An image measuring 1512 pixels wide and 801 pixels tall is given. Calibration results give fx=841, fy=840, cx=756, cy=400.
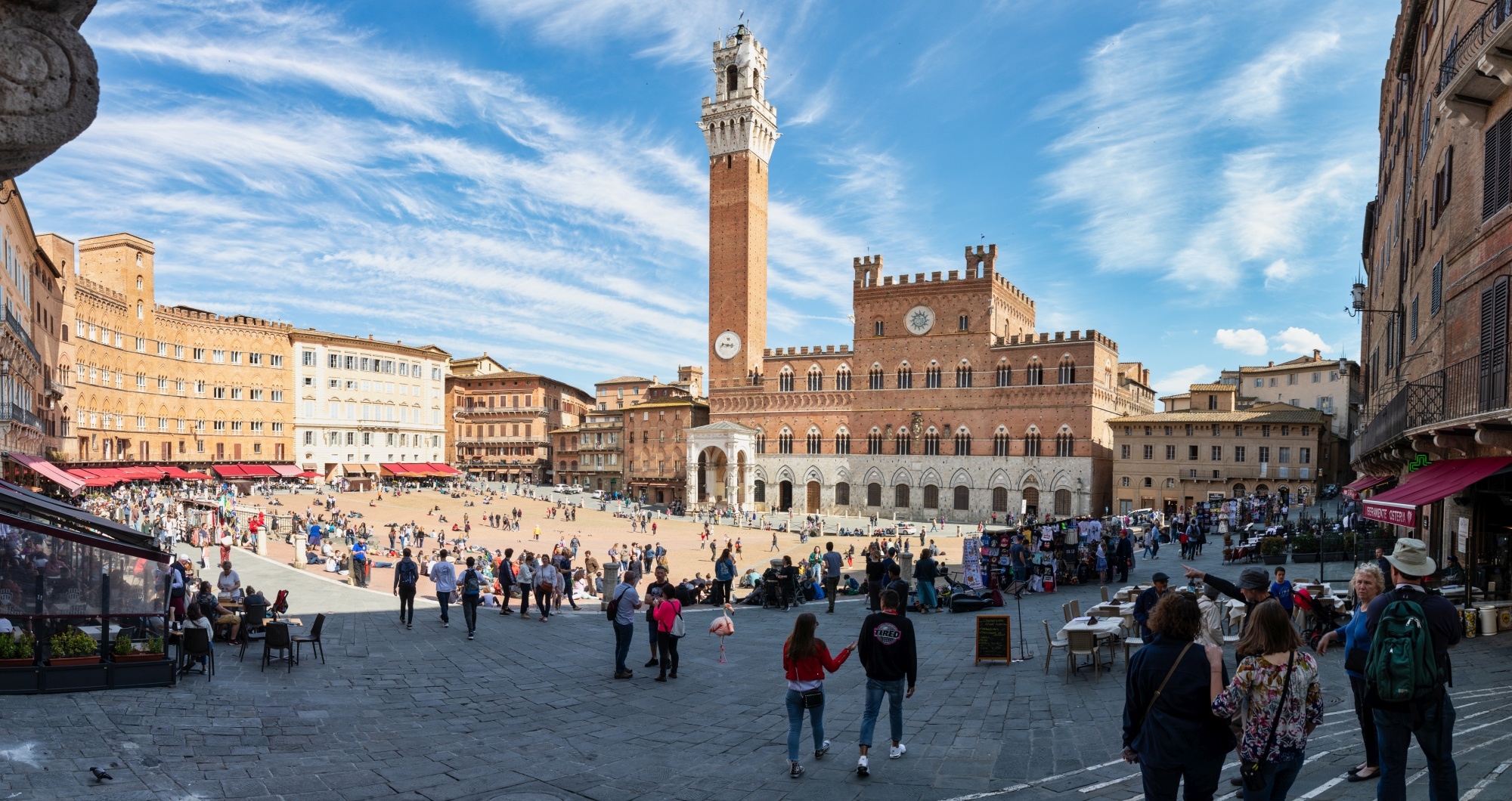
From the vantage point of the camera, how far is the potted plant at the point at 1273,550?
18.6m

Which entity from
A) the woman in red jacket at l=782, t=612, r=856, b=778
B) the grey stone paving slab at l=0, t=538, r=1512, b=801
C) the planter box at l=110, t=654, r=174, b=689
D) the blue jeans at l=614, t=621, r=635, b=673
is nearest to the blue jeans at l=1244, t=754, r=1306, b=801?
the grey stone paving slab at l=0, t=538, r=1512, b=801

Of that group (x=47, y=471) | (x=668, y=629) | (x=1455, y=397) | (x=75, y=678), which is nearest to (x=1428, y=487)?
(x=1455, y=397)

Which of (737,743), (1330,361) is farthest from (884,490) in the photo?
(737,743)

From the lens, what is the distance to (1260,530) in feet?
84.2

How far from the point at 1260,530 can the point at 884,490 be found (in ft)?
90.7

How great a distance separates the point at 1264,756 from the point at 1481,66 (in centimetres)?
883

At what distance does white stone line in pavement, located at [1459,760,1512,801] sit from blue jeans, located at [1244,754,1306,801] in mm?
1696

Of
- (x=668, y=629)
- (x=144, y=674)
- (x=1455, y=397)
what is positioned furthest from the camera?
(x=1455, y=397)

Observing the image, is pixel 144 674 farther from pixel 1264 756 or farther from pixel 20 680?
pixel 1264 756

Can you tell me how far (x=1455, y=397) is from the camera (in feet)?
34.6

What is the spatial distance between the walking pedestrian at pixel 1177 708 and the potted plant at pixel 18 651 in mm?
9597

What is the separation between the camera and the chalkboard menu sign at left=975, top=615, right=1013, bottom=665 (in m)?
9.89

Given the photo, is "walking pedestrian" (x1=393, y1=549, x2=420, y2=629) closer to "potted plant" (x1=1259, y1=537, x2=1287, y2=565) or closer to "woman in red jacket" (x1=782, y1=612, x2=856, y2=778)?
"woman in red jacket" (x1=782, y1=612, x2=856, y2=778)

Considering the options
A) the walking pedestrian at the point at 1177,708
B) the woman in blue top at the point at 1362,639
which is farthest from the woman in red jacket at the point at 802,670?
the woman in blue top at the point at 1362,639
